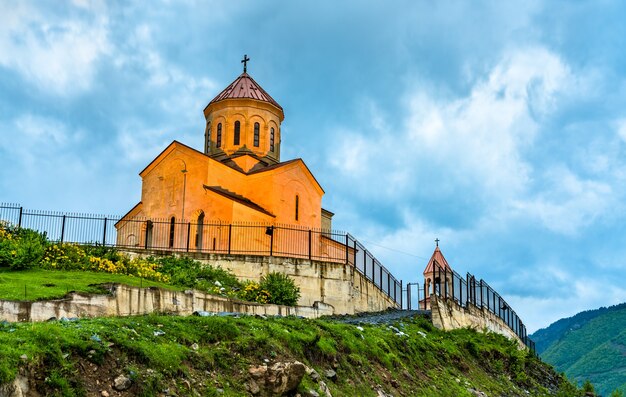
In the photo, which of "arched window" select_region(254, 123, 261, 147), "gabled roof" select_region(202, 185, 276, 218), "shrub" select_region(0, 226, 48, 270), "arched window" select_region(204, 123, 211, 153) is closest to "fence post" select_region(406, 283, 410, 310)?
"gabled roof" select_region(202, 185, 276, 218)

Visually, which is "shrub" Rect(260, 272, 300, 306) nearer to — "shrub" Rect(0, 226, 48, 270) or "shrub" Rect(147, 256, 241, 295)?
"shrub" Rect(147, 256, 241, 295)

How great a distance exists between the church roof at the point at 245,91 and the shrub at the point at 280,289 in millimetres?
17200

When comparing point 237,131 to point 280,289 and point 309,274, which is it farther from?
point 280,289

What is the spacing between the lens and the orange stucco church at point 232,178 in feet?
122

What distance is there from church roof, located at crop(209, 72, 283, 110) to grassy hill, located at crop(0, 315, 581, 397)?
72.8 feet

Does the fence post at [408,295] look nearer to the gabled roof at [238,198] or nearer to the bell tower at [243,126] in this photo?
the gabled roof at [238,198]

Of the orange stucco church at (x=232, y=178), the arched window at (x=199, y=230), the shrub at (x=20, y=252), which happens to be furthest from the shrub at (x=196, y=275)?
the shrub at (x=20, y=252)

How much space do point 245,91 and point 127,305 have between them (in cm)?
2583

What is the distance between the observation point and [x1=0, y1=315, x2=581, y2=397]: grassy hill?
12.7 meters

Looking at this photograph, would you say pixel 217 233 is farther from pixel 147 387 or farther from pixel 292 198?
pixel 147 387

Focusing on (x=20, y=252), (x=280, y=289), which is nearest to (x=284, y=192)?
(x=280, y=289)

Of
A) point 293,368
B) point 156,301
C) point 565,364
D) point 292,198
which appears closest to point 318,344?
point 293,368

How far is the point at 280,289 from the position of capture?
28.9m

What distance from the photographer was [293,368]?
605 inches
